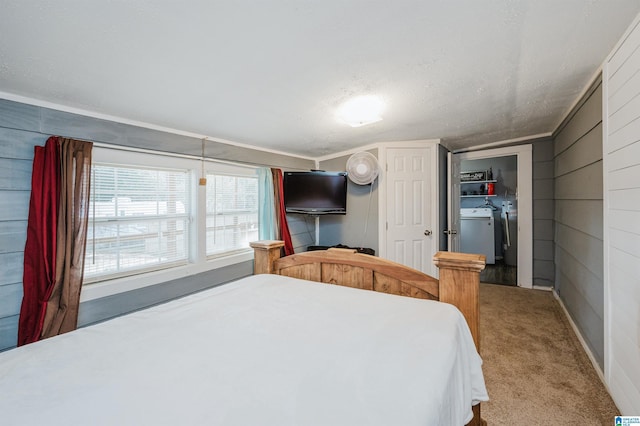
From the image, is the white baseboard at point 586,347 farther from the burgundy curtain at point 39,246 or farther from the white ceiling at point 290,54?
the burgundy curtain at point 39,246

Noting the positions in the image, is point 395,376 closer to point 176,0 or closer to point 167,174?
point 176,0

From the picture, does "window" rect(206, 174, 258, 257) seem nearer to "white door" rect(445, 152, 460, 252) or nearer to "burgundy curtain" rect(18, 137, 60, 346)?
"burgundy curtain" rect(18, 137, 60, 346)

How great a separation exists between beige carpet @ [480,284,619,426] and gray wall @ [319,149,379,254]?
1.60 m

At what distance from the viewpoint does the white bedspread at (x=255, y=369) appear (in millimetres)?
724

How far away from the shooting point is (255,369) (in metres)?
0.91

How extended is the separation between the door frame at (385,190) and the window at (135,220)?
7.52ft

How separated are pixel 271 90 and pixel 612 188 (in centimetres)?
227

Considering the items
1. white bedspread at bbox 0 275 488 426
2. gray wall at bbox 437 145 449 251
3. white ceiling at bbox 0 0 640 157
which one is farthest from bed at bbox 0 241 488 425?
gray wall at bbox 437 145 449 251

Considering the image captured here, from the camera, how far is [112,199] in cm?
221

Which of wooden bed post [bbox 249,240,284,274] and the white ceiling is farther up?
the white ceiling

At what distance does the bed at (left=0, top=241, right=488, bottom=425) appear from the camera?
728 millimetres

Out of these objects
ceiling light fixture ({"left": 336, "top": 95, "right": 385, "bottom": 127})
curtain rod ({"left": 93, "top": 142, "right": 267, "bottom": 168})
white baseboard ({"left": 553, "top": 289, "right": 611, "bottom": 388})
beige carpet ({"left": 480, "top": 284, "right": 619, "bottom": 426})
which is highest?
ceiling light fixture ({"left": 336, "top": 95, "right": 385, "bottom": 127})

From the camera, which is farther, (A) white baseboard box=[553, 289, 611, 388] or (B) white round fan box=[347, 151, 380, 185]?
(B) white round fan box=[347, 151, 380, 185]

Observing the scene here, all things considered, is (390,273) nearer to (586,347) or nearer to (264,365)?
(264,365)
